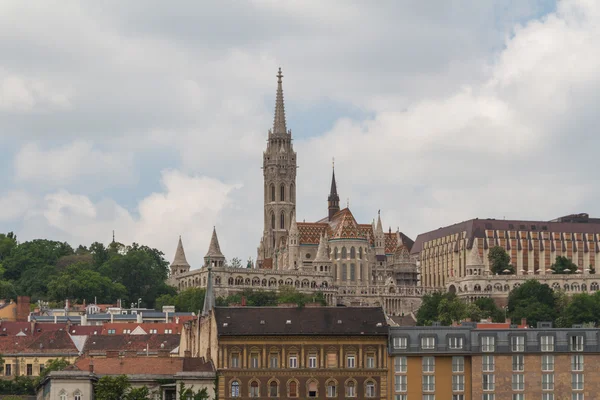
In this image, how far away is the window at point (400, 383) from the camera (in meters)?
116

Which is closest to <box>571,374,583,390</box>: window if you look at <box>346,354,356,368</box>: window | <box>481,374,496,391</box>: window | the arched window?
<box>481,374,496,391</box>: window

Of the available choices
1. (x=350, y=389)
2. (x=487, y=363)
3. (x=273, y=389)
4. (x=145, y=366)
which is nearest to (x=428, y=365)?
(x=487, y=363)

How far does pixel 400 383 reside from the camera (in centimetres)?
11594

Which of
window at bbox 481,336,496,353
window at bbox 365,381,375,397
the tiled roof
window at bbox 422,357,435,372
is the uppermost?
the tiled roof

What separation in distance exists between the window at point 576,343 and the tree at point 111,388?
30.7 meters

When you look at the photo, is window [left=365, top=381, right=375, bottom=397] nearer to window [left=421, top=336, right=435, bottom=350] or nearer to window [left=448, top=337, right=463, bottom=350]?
window [left=421, top=336, right=435, bottom=350]

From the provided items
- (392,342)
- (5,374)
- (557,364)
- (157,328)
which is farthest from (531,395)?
(157,328)

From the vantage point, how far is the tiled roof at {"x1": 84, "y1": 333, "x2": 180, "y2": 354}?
154 metres

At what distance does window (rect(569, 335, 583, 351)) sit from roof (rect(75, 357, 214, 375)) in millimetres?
24929

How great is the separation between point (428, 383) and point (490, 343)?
17.0 feet

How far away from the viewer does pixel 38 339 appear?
158 meters

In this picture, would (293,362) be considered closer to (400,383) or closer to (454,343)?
(400,383)

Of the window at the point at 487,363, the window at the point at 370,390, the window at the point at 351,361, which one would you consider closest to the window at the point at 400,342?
the window at the point at 351,361

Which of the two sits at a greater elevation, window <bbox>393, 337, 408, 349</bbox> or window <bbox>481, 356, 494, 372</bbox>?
window <bbox>393, 337, 408, 349</bbox>
